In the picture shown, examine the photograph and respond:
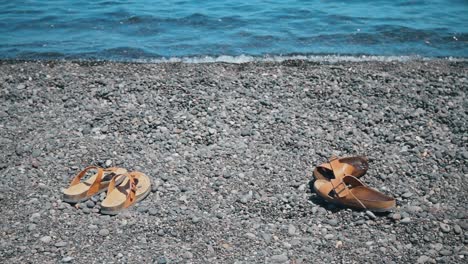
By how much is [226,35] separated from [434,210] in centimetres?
892

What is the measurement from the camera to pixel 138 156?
6.55m

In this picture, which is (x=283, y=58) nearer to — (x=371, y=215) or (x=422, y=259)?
(x=371, y=215)

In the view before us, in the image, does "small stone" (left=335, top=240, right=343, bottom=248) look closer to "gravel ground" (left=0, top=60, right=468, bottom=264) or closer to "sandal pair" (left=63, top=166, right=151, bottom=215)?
"gravel ground" (left=0, top=60, right=468, bottom=264)

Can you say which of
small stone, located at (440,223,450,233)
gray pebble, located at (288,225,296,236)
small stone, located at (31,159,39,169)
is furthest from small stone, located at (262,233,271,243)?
small stone, located at (31,159,39,169)

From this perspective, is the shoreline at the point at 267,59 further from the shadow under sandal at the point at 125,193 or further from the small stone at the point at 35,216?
the small stone at the point at 35,216

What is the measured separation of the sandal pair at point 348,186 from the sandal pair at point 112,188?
234 centimetres

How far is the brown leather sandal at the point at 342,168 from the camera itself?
19.7ft

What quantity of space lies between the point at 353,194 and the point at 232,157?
73.1 inches

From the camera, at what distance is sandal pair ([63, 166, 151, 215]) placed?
5.54 meters

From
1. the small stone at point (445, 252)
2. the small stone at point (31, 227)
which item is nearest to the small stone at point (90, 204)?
the small stone at point (31, 227)

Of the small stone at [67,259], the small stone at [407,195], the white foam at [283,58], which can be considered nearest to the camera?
the small stone at [67,259]

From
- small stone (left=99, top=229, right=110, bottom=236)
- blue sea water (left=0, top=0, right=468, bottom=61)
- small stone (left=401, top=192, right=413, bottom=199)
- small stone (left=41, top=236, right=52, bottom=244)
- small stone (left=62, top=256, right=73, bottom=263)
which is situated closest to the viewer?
small stone (left=62, top=256, right=73, bottom=263)

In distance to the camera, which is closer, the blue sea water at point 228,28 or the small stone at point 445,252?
the small stone at point 445,252

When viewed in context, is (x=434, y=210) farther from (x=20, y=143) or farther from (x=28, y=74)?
(x=28, y=74)
